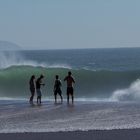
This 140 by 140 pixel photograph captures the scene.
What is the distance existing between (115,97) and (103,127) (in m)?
13.0

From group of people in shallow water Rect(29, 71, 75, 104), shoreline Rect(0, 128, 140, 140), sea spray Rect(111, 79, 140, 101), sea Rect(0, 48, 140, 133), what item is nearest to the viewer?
shoreline Rect(0, 128, 140, 140)

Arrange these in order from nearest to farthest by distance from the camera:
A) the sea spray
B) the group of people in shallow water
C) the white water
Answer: the white water → the group of people in shallow water → the sea spray

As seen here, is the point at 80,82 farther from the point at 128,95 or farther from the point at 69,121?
the point at 69,121

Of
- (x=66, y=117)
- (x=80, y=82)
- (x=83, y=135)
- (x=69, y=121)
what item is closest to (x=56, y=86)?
(x=66, y=117)

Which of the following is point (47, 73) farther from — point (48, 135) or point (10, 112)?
point (48, 135)

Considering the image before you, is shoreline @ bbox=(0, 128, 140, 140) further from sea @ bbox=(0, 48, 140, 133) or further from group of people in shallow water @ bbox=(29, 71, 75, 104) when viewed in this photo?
group of people in shallow water @ bbox=(29, 71, 75, 104)

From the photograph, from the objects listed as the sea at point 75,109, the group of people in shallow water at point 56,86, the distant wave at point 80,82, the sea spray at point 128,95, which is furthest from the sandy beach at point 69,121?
the distant wave at point 80,82

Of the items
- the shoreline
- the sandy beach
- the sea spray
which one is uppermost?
the sea spray

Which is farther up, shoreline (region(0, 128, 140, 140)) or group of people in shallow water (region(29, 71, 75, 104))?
group of people in shallow water (region(29, 71, 75, 104))

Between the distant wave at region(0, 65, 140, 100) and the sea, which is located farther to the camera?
the distant wave at region(0, 65, 140, 100)

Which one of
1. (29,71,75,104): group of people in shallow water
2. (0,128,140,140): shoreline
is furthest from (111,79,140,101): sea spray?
(0,128,140,140): shoreline

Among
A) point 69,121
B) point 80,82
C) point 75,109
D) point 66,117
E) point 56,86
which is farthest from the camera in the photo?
point 80,82

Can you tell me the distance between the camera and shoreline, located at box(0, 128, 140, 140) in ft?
46.0

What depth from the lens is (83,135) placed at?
14.5 meters
